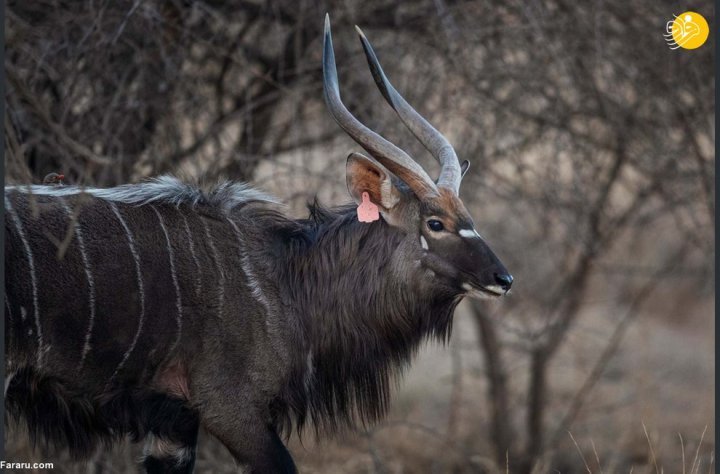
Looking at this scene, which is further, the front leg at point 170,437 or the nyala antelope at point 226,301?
the front leg at point 170,437

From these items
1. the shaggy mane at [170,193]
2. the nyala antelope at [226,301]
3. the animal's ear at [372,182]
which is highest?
the animal's ear at [372,182]

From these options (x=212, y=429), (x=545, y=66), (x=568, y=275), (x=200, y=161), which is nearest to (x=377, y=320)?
(x=212, y=429)

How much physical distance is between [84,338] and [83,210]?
453 millimetres

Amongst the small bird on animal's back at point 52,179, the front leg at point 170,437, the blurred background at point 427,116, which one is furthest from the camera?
the blurred background at point 427,116

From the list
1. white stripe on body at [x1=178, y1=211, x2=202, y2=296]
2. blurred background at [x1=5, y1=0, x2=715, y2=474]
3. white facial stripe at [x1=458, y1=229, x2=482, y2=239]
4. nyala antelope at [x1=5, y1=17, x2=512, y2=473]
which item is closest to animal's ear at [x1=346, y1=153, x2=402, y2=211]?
nyala antelope at [x1=5, y1=17, x2=512, y2=473]

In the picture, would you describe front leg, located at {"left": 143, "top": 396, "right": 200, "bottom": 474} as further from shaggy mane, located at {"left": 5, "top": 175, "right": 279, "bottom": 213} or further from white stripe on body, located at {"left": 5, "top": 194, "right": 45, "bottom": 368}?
shaggy mane, located at {"left": 5, "top": 175, "right": 279, "bottom": 213}

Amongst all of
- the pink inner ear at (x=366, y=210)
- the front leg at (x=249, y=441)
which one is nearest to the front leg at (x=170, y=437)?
the front leg at (x=249, y=441)

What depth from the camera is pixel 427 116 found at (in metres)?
6.08

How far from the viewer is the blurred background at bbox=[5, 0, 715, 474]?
4.98 metres

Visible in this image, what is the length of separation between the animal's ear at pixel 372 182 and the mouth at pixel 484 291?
1.40 feet

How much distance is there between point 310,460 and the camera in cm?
665

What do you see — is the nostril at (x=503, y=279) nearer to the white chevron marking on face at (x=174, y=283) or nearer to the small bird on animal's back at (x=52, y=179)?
the white chevron marking on face at (x=174, y=283)

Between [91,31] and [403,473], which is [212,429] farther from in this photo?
[403,473]

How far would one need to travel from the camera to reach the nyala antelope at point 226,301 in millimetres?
3439
